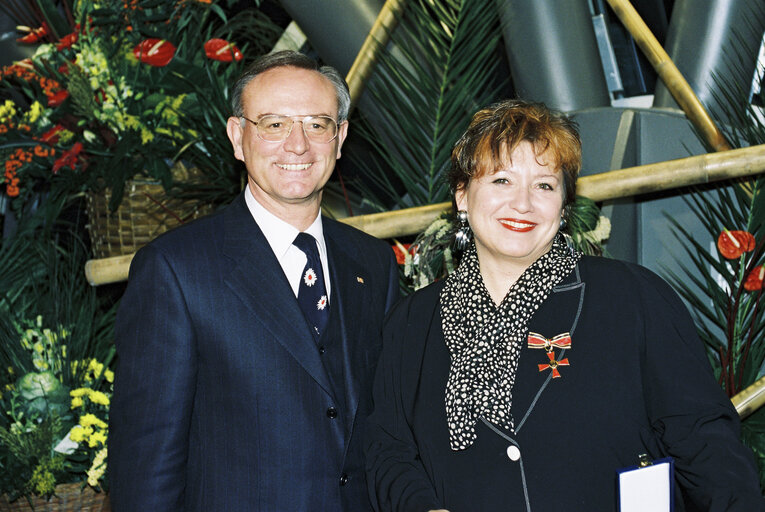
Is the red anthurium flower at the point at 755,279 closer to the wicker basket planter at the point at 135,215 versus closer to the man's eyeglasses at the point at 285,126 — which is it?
the man's eyeglasses at the point at 285,126

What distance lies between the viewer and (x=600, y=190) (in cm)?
239

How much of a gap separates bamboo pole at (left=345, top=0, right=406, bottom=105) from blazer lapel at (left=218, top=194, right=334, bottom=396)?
1052 mm

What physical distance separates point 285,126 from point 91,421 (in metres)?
1.34

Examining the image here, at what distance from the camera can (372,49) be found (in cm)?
277

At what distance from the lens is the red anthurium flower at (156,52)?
294 cm

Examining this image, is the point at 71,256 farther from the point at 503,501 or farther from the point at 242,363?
the point at 503,501

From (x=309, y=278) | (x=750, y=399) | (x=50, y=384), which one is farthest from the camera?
(x=50, y=384)

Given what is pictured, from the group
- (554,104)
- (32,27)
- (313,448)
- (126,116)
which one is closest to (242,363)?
(313,448)

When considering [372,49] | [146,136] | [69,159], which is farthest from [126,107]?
[372,49]

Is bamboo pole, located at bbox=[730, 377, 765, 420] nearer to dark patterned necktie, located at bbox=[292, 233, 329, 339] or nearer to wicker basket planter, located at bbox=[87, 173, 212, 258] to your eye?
dark patterned necktie, located at bbox=[292, 233, 329, 339]

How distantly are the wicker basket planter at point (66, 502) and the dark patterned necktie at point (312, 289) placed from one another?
4.00ft

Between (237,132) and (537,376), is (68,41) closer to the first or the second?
(237,132)

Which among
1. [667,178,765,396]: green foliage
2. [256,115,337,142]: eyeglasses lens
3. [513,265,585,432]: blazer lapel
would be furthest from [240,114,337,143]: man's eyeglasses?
[667,178,765,396]: green foliage

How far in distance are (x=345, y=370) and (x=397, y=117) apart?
106 cm
